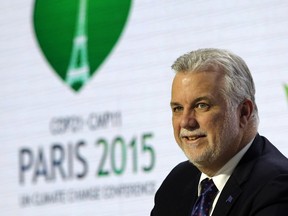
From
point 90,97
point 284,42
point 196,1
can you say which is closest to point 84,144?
point 90,97

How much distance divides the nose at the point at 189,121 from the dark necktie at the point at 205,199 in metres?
0.16

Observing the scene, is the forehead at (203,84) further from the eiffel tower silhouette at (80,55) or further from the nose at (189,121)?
the eiffel tower silhouette at (80,55)

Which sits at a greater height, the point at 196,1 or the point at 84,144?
the point at 196,1

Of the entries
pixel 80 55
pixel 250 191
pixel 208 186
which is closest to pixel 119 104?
pixel 80 55

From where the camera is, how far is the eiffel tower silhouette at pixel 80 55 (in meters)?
3.51

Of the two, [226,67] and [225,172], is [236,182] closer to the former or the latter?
[225,172]

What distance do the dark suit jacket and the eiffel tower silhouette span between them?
147cm

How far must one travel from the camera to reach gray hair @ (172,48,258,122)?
6.29 ft

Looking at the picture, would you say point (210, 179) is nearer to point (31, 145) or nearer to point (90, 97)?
point (90, 97)

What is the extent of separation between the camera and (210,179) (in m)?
2.00

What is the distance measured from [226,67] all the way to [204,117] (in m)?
0.13

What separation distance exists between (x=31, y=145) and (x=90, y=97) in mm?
417

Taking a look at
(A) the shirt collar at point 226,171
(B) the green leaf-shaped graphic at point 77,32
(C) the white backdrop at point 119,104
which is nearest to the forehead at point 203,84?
(A) the shirt collar at point 226,171

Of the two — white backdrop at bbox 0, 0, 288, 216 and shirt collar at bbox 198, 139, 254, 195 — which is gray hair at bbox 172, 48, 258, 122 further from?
white backdrop at bbox 0, 0, 288, 216
